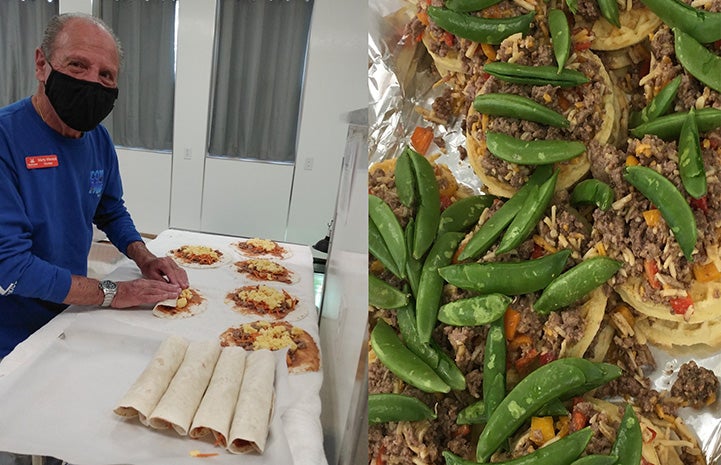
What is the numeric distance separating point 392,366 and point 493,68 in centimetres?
43

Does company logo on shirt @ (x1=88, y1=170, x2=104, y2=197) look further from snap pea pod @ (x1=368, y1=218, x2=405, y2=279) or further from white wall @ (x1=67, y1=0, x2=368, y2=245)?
white wall @ (x1=67, y1=0, x2=368, y2=245)

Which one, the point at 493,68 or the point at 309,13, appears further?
the point at 309,13

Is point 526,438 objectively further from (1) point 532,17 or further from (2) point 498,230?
(1) point 532,17

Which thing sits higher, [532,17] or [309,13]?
[309,13]

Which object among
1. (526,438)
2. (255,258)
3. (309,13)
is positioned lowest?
(255,258)

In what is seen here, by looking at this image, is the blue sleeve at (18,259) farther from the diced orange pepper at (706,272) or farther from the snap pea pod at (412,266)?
the diced orange pepper at (706,272)

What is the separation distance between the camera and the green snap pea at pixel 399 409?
751mm

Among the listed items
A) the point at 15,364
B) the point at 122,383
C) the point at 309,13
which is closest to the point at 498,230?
the point at 122,383

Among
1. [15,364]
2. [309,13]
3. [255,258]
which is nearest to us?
[15,364]

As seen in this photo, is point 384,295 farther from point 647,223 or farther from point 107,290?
point 107,290

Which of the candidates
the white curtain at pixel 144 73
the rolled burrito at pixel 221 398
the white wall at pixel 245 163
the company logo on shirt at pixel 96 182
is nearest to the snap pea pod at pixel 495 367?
the rolled burrito at pixel 221 398

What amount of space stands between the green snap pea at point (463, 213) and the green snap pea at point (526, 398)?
0.72 ft

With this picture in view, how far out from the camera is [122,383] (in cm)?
172

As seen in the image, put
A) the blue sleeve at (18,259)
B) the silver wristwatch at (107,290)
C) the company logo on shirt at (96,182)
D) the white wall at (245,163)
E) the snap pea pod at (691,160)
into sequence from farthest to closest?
the white wall at (245,163) → the company logo on shirt at (96,182) → the silver wristwatch at (107,290) → the blue sleeve at (18,259) → the snap pea pod at (691,160)
